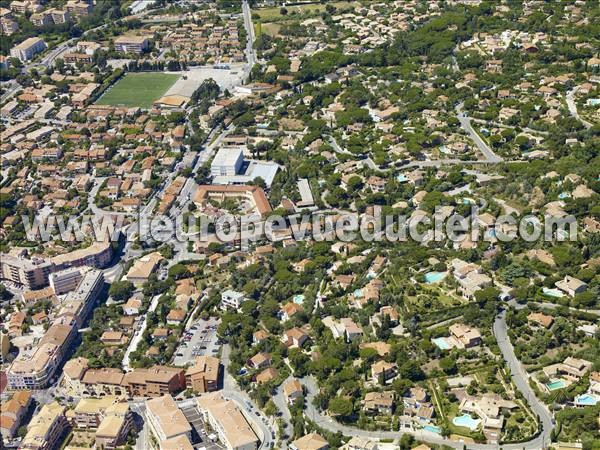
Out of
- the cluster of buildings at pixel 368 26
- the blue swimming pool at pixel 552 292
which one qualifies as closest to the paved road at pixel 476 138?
the blue swimming pool at pixel 552 292

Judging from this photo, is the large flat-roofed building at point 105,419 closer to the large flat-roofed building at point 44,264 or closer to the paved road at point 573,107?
the large flat-roofed building at point 44,264

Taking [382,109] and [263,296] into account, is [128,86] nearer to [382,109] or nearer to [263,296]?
[382,109]

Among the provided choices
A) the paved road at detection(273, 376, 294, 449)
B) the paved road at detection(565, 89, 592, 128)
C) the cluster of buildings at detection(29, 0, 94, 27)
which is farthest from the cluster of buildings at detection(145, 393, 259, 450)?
the cluster of buildings at detection(29, 0, 94, 27)

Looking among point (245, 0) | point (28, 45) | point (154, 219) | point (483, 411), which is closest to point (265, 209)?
point (154, 219)

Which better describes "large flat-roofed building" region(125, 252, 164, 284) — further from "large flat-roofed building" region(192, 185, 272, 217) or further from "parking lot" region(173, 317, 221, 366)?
"large flat-roofed building" region(192, 185, 272, 217)

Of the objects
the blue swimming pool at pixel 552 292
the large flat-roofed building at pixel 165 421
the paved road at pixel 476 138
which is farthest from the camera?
the paved road at pixel 476 138
